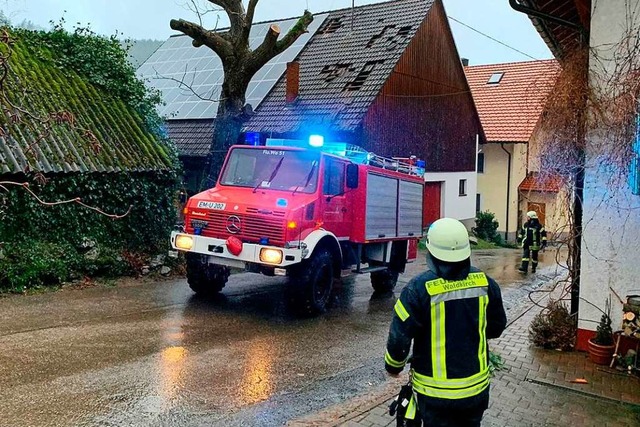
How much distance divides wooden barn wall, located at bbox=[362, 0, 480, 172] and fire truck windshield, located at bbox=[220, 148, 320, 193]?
8397 millimetres

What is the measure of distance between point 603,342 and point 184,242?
18.1 feet

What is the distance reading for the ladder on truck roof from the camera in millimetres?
9773

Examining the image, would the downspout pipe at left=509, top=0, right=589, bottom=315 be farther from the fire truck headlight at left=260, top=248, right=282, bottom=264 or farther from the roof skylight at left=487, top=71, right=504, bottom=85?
the roof skylight at left=487, top=71, right=504, bottom=85

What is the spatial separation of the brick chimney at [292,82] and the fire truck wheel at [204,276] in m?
10.6

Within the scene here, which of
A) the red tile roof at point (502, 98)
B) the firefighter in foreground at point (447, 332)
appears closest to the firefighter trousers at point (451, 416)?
the firefighter in foreground at point (447, 332)

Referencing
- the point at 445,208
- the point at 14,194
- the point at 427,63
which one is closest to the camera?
the point at 14,194

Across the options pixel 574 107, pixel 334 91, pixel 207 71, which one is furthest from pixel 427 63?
pixel 574 107

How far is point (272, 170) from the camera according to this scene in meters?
8.84

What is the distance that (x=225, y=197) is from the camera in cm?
853

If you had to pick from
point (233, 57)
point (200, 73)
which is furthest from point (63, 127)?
point (200, 73)

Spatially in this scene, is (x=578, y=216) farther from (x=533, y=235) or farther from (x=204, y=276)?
(x=533, y=235)

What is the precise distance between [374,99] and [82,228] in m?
9.80

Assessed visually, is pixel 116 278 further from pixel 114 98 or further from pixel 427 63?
pixel 427 63

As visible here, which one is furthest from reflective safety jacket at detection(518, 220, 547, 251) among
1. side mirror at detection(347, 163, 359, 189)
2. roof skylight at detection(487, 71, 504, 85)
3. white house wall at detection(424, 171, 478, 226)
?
roof skylight at detection(487, 71, 504, 85)
